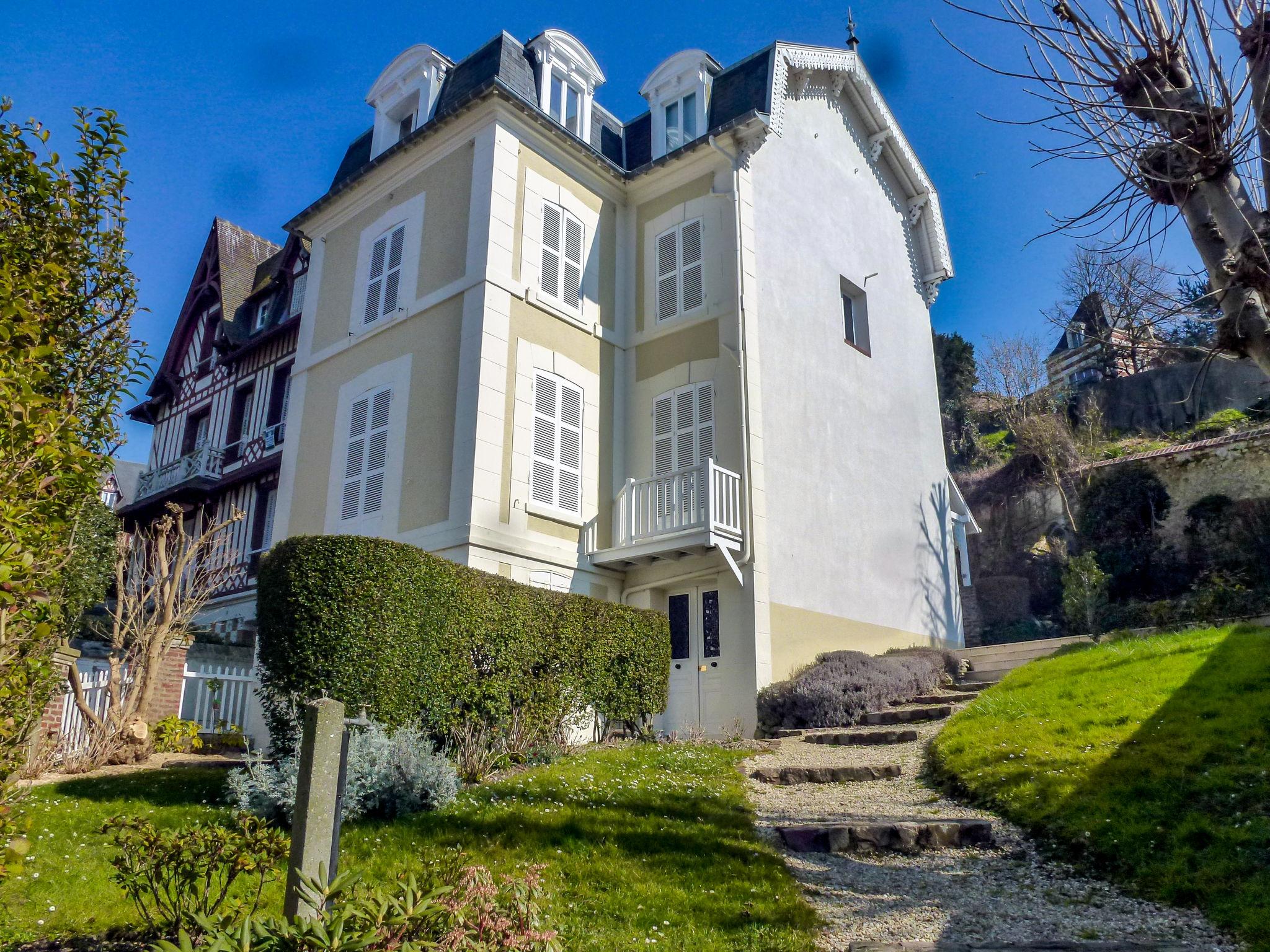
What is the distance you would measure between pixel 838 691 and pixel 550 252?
7.37 metres

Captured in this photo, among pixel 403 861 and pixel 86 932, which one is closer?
pixel 86 932

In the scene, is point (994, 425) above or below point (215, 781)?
above

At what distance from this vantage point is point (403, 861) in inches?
228

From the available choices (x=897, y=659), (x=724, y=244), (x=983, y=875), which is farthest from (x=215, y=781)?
(x=724, y=244)

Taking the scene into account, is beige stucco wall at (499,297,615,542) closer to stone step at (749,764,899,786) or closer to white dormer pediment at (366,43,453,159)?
white dormer pediment at (366,43,453,159)

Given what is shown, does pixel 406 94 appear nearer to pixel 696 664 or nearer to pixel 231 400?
pixel 231 400

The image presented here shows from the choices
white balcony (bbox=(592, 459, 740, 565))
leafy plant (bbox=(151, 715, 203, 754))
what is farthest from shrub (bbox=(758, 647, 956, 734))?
leafy plant (bbox=(151, 715, 203, 754))

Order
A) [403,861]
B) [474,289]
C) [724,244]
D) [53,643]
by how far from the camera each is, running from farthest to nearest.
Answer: [724,244]
[474,289]
[53,643]
[403,861]

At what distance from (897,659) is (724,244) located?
6390mm

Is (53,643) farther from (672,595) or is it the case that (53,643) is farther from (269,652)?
(672,595)

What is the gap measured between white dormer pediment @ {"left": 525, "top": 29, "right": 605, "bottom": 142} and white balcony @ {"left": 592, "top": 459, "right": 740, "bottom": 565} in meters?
5.96

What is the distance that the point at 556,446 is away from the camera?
42.8 ft

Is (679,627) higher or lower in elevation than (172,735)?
higher

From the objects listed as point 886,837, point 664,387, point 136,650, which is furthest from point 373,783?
point 664,387
